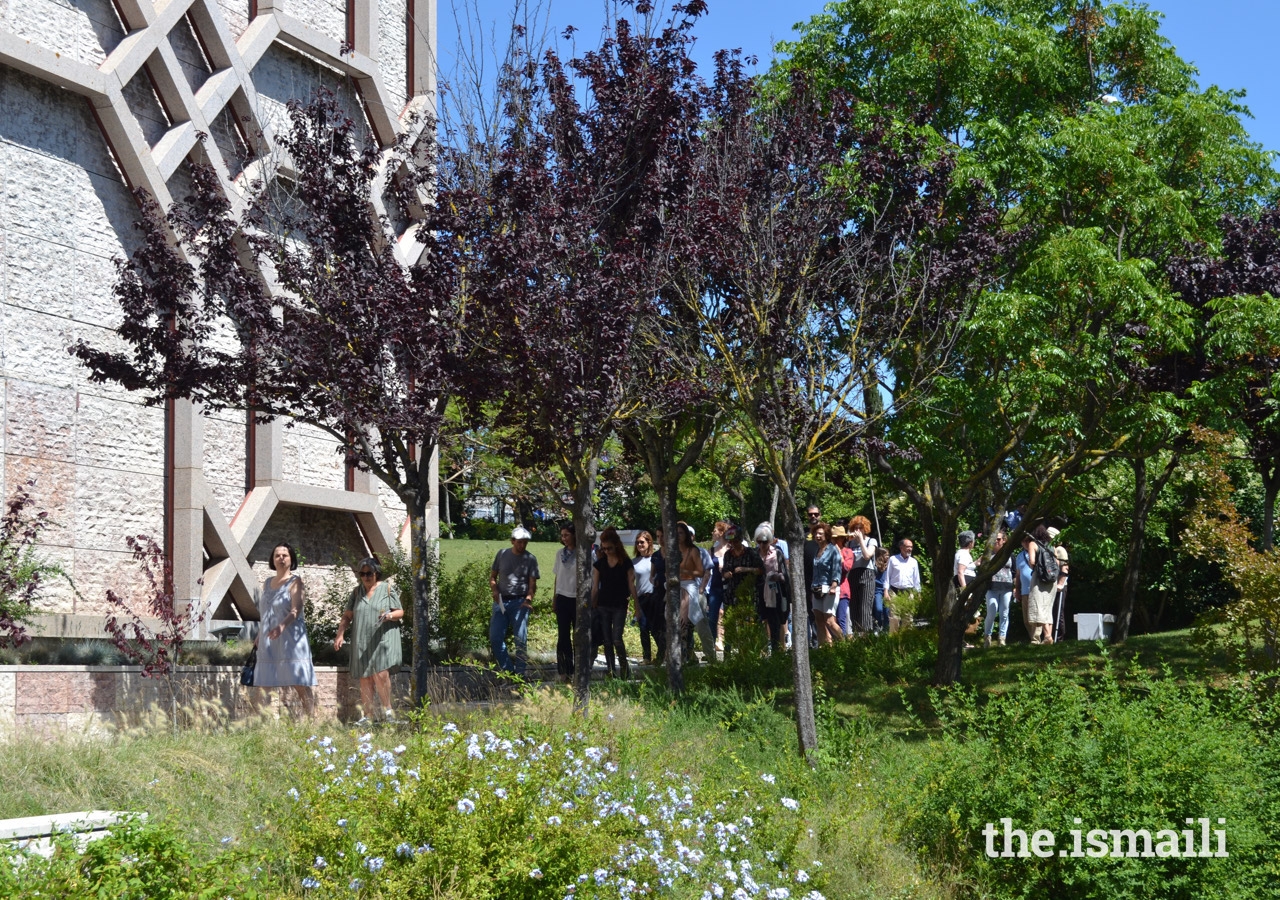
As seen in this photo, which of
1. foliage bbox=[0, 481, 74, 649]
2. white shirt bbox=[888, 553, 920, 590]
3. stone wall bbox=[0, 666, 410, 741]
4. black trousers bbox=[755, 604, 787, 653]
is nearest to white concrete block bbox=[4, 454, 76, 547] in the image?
foliage bbox=[0, 481, 74, 649]

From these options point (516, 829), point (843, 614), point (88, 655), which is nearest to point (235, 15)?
point (88, 655)

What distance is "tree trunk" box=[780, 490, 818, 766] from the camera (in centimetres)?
907

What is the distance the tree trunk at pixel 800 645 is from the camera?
9.07 meters

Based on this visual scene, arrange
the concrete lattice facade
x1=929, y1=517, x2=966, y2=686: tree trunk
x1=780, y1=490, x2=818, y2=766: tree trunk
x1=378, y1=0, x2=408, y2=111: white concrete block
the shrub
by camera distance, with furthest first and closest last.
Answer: x1=378, y1=0, x2=408, y2=111: white concrete block, the concrete lattice facade, x1=929, y1=517, x2=966, y2=686: tree trunk, the shrub, x1=780, y1=490, x2=818, y2=766: tree trunk

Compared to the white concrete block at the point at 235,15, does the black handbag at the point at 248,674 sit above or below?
below

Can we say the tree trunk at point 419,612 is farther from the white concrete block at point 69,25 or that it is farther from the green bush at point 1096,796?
the white concrete block at point 69,25

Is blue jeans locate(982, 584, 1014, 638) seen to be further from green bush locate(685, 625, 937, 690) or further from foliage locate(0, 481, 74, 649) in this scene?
foliage locate(0, 481, 74, 649)

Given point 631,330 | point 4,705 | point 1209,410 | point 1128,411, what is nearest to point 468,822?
point 631,330

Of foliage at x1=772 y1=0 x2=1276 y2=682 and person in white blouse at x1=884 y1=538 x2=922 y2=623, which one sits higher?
foliage at x1=772 y1=0 x2=1276 y2=682

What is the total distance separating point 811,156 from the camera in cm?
1150

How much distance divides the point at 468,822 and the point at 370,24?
53.7ft

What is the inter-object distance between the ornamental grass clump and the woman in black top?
6699 millimetres

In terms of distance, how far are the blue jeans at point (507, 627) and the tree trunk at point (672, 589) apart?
1.71 metres

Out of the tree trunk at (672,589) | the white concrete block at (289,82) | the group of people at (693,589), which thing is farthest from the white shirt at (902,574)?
the white concrete block at (289,82)
